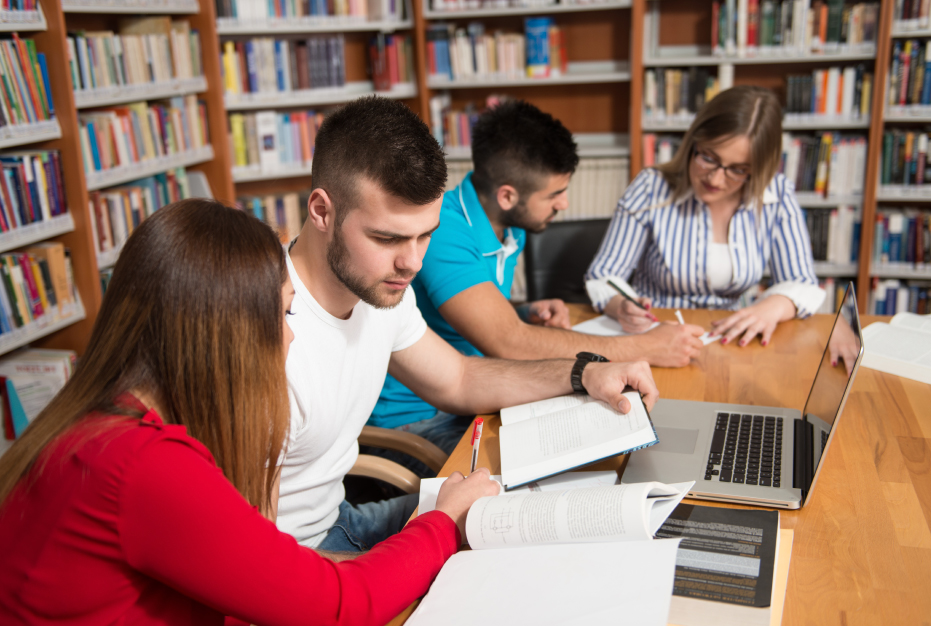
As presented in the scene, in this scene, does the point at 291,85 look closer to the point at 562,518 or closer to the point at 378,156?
the point at 378,156

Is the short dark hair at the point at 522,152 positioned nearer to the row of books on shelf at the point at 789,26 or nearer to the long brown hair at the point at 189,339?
the long brown hair at the point at 189,339

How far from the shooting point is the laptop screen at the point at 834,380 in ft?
3.35

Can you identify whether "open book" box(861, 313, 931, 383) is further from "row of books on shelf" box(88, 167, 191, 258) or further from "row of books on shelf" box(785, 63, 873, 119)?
"row of books on shelf" box(88, 167, 191, 258)

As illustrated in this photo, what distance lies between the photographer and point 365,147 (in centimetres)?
117

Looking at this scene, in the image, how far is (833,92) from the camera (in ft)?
10.8

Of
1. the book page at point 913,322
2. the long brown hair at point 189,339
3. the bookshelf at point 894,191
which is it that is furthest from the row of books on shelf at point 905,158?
the long brown hair at point 189,339

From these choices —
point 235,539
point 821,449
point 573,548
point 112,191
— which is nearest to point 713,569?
point 573,548

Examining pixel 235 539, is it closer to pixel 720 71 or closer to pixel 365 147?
pixel 365 147

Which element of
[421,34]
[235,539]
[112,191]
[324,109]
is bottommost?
[235,539]

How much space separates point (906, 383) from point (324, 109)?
3.18 meters

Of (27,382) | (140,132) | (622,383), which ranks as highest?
(140,132)

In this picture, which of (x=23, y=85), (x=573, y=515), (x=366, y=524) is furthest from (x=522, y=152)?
(x=23, y=85)

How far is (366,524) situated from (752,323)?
3.37ft

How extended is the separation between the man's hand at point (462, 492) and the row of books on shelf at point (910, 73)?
308 centimetres
